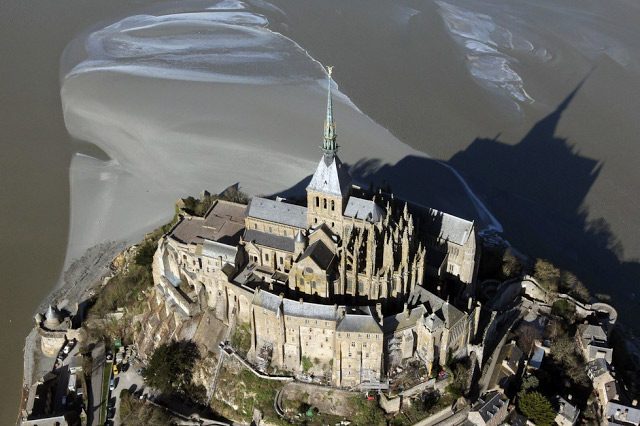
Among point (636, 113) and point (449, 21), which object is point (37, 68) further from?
point (636, 113)

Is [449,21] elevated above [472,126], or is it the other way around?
[449,21]

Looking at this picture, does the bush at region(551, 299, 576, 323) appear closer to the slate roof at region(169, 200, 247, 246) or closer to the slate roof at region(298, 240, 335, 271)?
the slate roof at region(298, 240, 335, 271)

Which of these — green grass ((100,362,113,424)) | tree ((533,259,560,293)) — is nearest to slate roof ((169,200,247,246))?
green grass ((100,362,113,424))

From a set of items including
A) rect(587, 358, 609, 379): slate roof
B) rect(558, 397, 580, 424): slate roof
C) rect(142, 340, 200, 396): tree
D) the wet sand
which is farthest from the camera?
the wet sand

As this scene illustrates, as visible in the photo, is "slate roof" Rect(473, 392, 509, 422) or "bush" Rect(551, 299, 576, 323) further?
"bush" Rect(551, 299, 576, 323)

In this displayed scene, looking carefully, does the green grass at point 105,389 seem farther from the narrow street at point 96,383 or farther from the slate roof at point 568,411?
the slate roof at point 568,411

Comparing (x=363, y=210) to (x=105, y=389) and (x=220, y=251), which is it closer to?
(x=220, y=251)

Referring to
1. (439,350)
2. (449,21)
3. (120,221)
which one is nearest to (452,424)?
(439,350)
